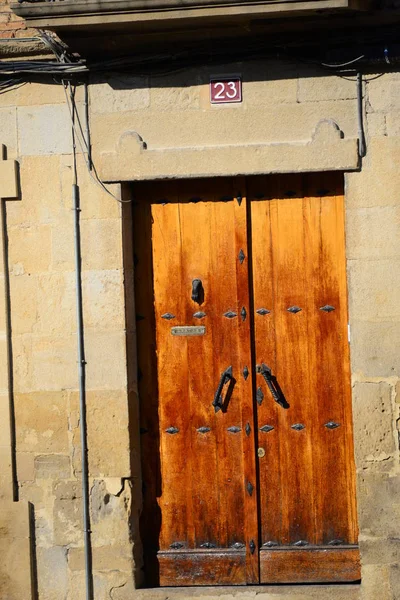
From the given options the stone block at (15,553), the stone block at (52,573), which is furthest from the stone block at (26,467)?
the stone block at (52,573)

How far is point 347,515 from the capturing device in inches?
235

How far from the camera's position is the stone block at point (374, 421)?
5723mm

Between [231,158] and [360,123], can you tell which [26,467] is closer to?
[231,158]

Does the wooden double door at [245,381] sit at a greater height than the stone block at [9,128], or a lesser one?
lesser

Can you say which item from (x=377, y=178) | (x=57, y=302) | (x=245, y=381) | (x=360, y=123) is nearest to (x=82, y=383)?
(x=57, y=302)

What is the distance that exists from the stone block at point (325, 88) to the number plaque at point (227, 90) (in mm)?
371

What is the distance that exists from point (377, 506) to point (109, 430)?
1.70 m

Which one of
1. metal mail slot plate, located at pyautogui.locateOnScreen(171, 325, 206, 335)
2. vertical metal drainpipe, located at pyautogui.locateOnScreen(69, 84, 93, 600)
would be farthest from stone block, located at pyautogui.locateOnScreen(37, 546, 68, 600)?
metal mail slot plate, located at pyautogui.locateOnScreen(171, 325, 206, 335)

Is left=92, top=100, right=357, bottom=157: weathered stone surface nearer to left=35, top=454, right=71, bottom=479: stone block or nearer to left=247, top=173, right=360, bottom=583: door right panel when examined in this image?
left=247, top=173, right=360, bottom=583: door right panel

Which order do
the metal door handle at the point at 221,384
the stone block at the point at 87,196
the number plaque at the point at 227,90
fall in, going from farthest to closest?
the metal door handle at the point at 221,384, the stone block at the point at 87,196, the number plaque at the point at 227,90

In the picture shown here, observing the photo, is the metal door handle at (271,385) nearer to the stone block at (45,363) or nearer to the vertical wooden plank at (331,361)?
the vertical wooden plank at (331,361)

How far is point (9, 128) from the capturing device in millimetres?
5980

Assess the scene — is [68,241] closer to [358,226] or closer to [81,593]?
[358,226]

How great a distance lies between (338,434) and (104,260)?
183 centimetres
